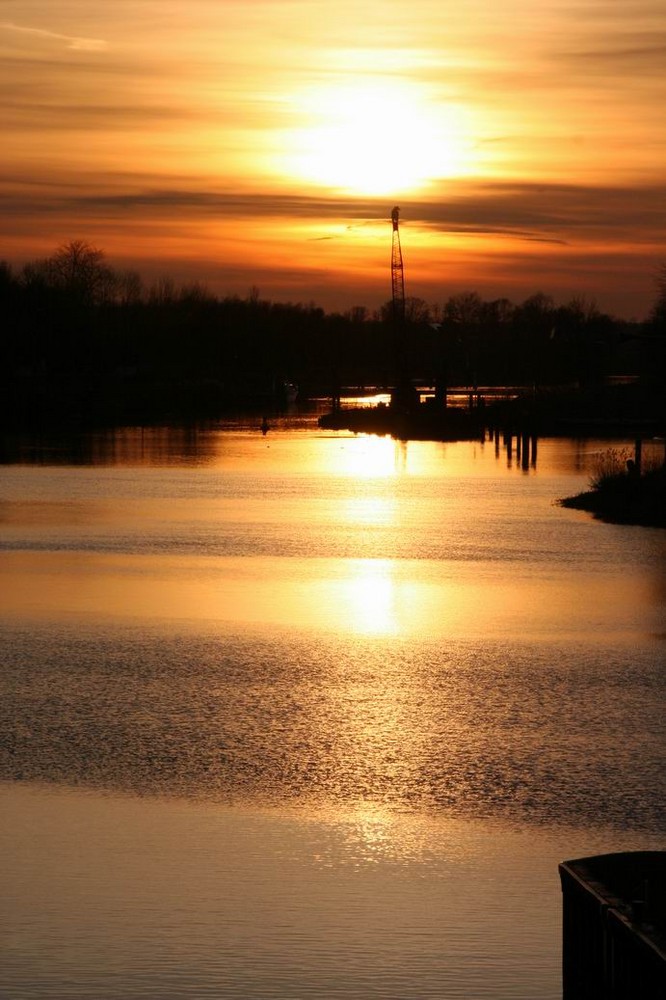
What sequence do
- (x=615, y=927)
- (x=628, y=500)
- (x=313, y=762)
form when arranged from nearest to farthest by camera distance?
(x=615, y=927)
(x=313, y=762)
(x=628, y=500)

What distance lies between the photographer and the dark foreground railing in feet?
20.6

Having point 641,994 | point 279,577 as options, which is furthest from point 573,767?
point 279,577

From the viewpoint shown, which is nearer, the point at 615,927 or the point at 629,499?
the point at 615,927

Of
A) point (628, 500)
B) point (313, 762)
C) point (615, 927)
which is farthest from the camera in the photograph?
point (628, 500)

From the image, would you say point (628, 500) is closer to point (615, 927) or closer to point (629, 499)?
point (629, 499)

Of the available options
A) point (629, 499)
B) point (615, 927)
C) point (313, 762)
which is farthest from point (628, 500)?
point (615, 927)

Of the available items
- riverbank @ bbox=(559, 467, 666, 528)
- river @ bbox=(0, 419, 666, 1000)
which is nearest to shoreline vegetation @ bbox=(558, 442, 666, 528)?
riverbank @ bbox=(559, 467, 666, 528)

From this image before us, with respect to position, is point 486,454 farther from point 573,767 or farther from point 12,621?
point 573,767

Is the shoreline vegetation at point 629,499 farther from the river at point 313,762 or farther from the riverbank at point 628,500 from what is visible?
the river at point 313,762

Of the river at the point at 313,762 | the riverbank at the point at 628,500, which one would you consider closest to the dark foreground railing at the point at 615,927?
the river at the point at 313,762

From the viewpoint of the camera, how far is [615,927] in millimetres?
6551

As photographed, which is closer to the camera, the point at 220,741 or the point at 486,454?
the point at 220,741

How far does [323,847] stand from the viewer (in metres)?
10.7

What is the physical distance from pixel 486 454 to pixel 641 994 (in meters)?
77.5
